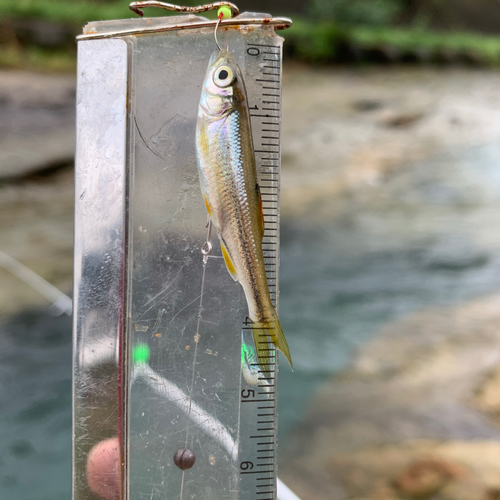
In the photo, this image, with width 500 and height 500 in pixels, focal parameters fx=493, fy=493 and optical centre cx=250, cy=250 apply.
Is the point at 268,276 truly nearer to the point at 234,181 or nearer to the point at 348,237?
the point at 234,181

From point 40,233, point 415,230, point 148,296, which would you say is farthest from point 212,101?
point 415,230

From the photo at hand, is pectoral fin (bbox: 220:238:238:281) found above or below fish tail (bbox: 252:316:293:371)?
above

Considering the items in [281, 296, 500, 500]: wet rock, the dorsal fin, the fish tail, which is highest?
the dorsal fin

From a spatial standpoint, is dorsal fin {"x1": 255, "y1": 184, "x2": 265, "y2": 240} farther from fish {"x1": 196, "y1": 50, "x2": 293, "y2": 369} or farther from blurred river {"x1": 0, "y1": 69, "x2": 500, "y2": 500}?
blurred river {"x1": 0, "y1": 69, "x2": 500, "y2": 500}

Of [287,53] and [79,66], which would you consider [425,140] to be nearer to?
[287,53]

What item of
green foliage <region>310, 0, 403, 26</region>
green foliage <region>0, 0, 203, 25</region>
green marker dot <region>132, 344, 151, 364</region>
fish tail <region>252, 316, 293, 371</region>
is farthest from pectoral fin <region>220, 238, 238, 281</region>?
green foliage <region>310, 0, 403, 26</region>
